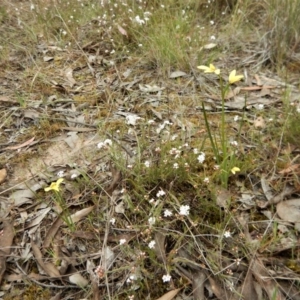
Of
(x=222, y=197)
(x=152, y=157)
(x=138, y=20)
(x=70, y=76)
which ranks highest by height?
(x=138, y=20)

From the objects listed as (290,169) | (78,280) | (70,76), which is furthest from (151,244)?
(70,76)

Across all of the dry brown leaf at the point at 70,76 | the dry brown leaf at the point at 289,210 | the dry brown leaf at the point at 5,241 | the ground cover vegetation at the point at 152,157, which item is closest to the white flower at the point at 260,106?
the ground cover vegetation at the point at 152,157

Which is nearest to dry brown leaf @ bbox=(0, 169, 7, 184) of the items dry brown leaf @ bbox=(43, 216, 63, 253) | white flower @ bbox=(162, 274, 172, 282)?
dry brown leaf @ bbox=(43, 216, 63, 253)

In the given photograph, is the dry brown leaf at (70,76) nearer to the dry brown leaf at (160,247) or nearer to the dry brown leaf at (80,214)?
the dry brown leaf at (80,214)

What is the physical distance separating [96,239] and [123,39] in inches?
78.5

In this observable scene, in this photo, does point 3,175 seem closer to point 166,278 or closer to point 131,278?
point 131,278

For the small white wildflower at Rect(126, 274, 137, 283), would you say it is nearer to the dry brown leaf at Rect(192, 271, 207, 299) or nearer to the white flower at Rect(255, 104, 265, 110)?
the dry brown leaf at Rect(192, 271, 207, 299)

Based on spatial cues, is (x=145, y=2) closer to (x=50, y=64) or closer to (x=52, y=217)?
(x=50, y=64)

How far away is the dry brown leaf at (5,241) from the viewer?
1.60m

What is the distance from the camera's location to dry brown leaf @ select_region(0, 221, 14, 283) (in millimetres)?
1596

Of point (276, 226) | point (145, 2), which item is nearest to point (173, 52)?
point (145, 2)

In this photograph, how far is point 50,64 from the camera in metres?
2.99

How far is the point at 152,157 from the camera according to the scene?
188 centimetres

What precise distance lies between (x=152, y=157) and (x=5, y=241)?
83 cm
